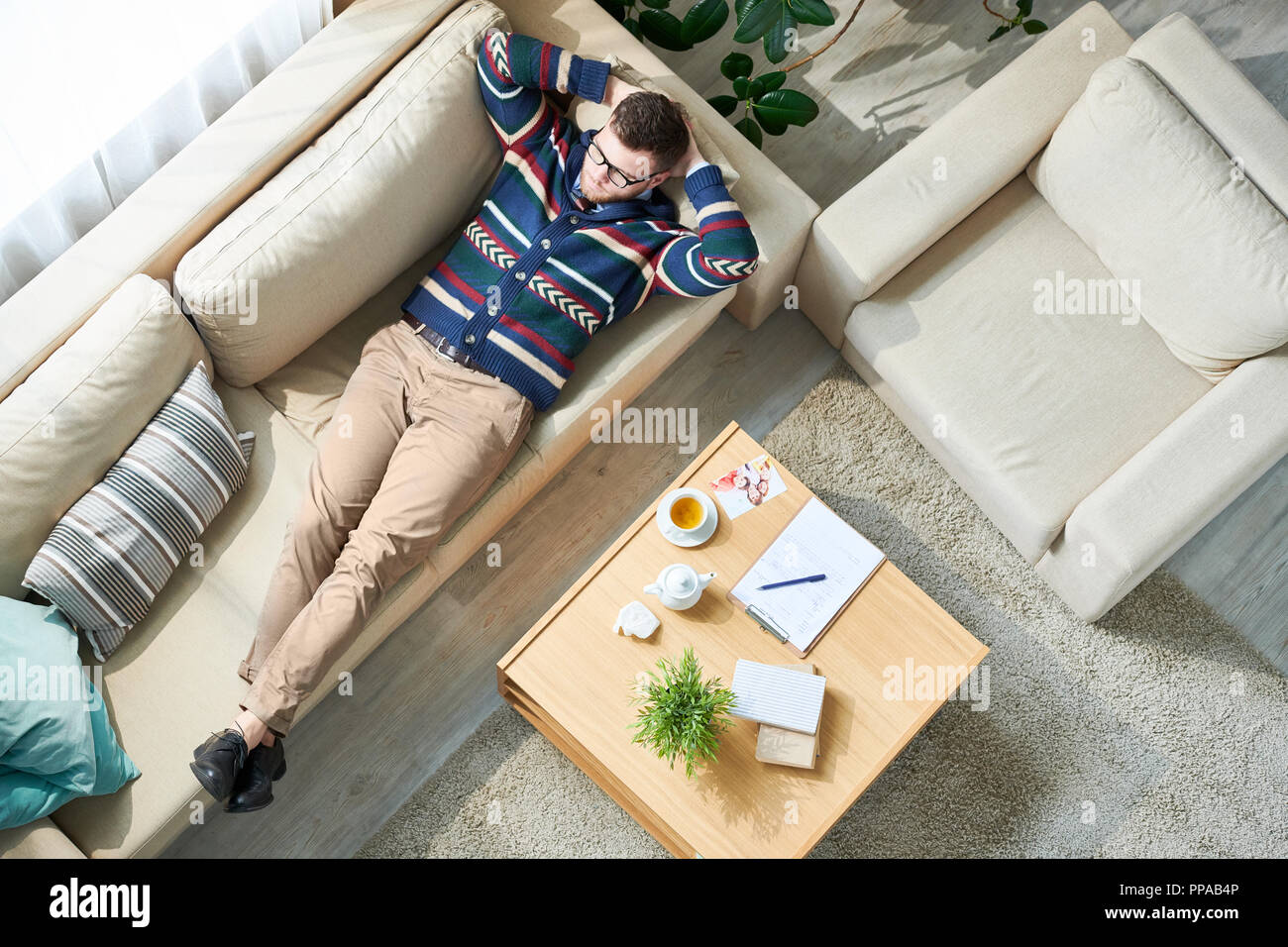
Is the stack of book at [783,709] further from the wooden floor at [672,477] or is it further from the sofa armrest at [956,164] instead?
the sofa armrest at [956,164]

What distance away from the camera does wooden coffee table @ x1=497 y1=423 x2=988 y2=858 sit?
6.97 ft

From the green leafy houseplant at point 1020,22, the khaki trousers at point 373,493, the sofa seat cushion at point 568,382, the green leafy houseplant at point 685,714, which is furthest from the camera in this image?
the green leafy houseplant at point 1020,22

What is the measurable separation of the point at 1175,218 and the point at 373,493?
1711mm

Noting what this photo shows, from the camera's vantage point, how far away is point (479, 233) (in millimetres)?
2355

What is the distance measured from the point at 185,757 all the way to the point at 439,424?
0.79 metres

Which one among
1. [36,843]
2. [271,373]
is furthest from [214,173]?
[36,843]

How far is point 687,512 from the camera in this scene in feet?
→ 7.46

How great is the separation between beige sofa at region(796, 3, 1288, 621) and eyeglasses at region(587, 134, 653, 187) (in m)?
0.43

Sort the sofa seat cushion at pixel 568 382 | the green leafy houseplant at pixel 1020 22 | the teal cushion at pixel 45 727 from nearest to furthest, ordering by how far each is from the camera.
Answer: the teal cushion at pixel 45 727, the sofa seat cushion at pixel 568 382, the green leafy houseplant at pixel 1020 22

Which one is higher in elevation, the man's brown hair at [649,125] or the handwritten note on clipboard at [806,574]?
the man's brown hair at [649,125]

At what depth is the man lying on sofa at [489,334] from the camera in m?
2.17

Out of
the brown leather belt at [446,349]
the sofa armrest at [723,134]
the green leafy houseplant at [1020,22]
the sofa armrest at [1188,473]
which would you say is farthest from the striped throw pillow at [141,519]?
the green leafy houseplant at [1020,22]

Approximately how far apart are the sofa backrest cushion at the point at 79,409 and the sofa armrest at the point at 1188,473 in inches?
72.9
